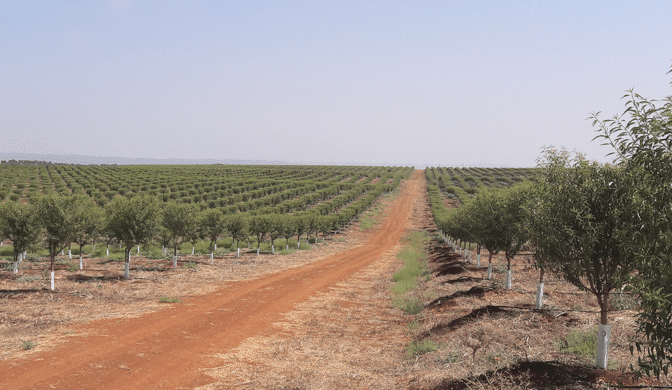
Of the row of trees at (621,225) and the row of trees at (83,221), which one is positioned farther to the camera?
the row of trees at (83,221)

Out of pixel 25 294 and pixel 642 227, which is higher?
pixel 642 227

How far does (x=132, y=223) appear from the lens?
28062 millimetres

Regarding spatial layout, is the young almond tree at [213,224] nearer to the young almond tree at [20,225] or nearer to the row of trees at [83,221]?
the row of trees at [83,221]

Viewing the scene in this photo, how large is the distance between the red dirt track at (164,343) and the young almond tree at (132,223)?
7.63 meters

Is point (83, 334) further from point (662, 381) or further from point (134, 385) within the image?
point (662, 381)

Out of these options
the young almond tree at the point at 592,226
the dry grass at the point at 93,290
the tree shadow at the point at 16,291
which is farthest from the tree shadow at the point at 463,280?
the tree shadow at the point at 16,291

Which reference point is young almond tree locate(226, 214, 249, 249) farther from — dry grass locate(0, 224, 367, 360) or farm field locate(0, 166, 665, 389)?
farm field locate(0, 166, 665, 389)

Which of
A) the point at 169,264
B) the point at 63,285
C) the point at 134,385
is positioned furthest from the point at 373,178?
the point at 134,385

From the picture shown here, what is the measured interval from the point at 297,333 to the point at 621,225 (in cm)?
1402

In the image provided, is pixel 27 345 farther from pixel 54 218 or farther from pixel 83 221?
pixel 83 221

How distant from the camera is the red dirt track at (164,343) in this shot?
12.2 m

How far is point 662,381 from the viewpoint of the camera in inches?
347

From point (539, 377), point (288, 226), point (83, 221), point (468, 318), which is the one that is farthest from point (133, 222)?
point (539, 377)

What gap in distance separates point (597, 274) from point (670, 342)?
466 cm
